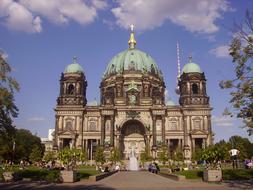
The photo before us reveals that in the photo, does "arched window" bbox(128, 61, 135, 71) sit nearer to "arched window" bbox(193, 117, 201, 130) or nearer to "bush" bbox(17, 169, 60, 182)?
"arched window" bbox(193, 117, 201, 130)

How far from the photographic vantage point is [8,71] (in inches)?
835

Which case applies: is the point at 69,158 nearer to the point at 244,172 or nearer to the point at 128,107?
the point at 244,172

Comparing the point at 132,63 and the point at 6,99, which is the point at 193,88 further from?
the point at 6,99

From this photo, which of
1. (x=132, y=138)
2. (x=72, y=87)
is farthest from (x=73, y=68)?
(x=132, y=138)

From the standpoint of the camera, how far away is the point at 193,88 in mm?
83500

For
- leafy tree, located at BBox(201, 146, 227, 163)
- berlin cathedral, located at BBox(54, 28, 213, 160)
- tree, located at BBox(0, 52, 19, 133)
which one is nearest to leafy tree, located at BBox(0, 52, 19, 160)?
tree, located at BBox(0, 52, 19, 133)

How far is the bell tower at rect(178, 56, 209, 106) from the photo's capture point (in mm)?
80938

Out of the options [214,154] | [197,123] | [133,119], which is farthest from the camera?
[133,119]

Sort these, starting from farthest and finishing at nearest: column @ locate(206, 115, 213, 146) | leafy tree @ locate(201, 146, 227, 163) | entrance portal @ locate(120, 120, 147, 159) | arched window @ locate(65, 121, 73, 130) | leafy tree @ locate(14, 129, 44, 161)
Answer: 1. leafy tree @ locate(14, 129, 44, 161)
2. entrance portal @ locate(120, 120, 147, 159)
3. arched window @ locate(65, 121, 73, 130)
4. column @ locate(206, 115, 213, 146)
5. leafy tree @ locate(201, 146, 227, 163)

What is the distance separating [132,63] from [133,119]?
19578mm

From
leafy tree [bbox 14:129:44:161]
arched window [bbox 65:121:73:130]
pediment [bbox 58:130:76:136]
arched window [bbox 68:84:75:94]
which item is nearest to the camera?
pediment [bbox 58:130:76:136]

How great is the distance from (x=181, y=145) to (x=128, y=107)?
15.9 m

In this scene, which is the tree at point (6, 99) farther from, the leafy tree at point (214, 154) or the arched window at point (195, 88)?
the arched window at point (195, 88)

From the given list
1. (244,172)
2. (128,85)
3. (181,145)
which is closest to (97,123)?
(128,85)
